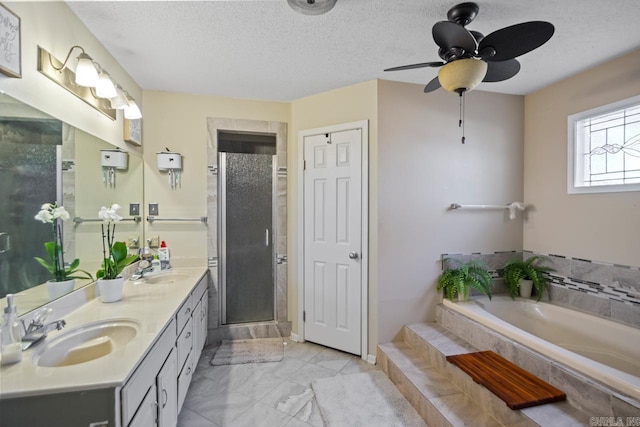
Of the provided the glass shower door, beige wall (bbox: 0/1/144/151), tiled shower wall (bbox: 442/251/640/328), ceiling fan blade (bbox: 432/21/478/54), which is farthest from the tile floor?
ceiling fan blade (bbox: 432/21/478/54)

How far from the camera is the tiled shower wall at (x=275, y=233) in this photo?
9.74 feet

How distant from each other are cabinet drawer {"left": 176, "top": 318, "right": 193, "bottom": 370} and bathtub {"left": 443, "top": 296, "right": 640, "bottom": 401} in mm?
2156

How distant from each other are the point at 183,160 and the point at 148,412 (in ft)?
7.32

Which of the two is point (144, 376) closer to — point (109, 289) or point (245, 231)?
point (109, 289)

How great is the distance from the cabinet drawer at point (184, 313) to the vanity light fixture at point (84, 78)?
142 centimetres

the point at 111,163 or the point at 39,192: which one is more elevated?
the point at 111,163

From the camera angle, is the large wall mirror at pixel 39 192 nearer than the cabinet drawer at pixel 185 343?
Yes

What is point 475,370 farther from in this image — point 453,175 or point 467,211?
point 453,175

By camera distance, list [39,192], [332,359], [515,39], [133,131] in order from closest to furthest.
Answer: [515,39] < [39,192] < [133,131] < [332,359]

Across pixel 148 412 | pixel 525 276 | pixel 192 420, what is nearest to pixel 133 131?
pixel 148 412

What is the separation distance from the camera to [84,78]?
1622 mm

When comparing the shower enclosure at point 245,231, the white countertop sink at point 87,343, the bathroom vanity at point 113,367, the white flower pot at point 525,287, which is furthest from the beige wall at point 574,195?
the white countertop sink at point 87,343

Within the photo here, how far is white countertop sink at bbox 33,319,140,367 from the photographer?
124 cm

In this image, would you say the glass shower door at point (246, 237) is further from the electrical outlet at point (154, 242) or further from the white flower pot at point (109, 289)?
the white flower pot at point (109, 289)
